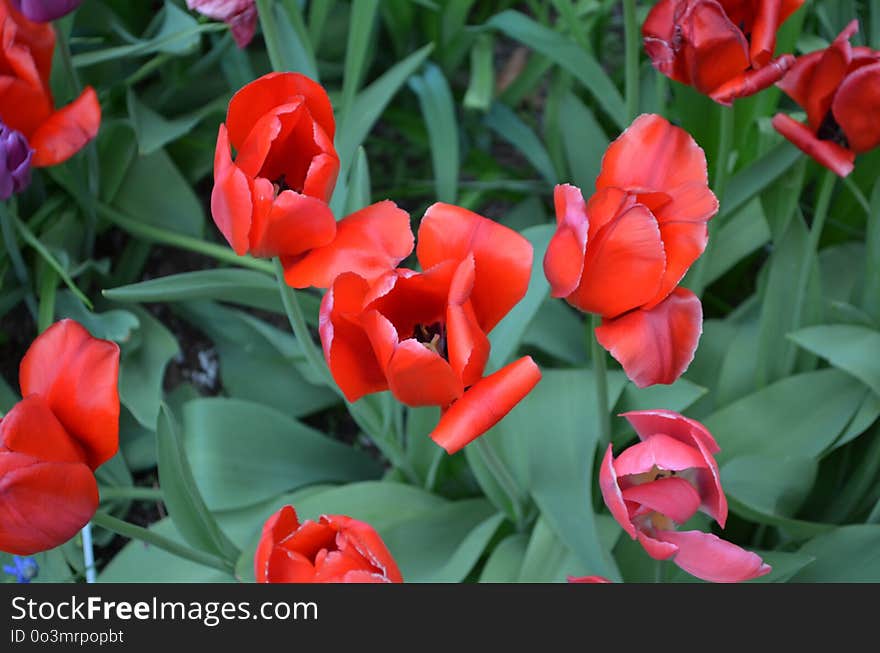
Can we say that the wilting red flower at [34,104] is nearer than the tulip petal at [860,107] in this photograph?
No

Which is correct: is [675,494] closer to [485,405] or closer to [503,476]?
[485,405]

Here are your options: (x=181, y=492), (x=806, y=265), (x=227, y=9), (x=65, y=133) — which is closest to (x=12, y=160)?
(x=65, y=133)

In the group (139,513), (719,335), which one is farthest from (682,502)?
(139,513)

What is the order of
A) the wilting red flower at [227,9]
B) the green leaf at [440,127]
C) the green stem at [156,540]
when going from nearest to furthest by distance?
the green stem at [156,540], the wilting red flower at [227,9], the green leaf at [440,127]

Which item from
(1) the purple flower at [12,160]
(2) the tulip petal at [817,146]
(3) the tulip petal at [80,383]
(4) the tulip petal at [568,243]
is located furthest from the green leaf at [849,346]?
(1) the purple flower at [12,160]

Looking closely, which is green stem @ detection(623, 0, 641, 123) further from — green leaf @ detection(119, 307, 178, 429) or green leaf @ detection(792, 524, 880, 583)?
green leaf @ detection(119, 307, 178, 429)

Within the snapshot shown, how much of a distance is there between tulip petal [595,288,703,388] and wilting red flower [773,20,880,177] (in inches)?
11.6

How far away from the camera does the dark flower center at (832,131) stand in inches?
36.4

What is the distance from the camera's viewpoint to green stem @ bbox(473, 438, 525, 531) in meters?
0.80

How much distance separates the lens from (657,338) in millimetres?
654

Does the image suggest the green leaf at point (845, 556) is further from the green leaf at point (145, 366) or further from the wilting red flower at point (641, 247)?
the green leaf at point (145, 366)

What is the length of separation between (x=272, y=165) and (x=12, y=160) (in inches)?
15.8

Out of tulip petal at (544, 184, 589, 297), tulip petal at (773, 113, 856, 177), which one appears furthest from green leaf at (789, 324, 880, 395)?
tulip petal at (544, 184, 589, 297)
